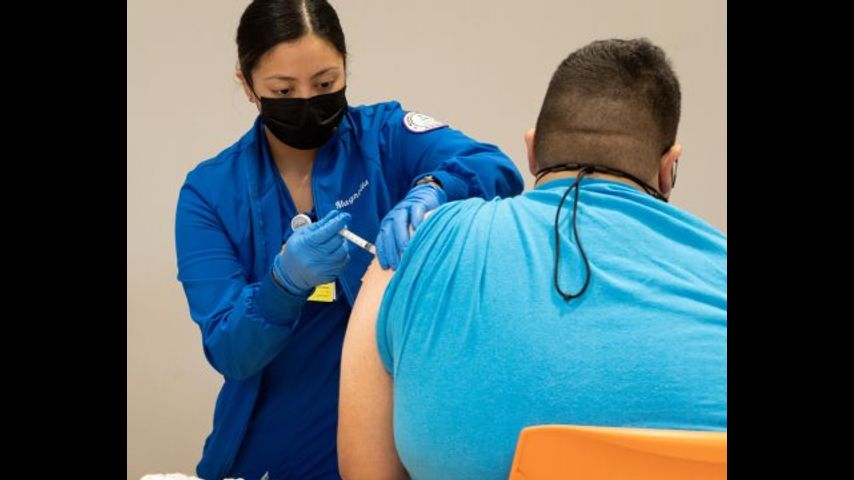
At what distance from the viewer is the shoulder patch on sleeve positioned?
2116 mm

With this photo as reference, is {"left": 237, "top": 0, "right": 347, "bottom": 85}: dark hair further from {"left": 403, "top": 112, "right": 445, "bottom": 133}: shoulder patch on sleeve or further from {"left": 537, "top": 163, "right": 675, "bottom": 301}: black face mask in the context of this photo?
{"left": 537, "top": 163, "right": 675, "bottom": 301}: black face mask

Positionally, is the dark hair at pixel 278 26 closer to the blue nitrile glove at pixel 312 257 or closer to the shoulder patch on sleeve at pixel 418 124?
the shoulder patch on sleeve at pixel 418 124

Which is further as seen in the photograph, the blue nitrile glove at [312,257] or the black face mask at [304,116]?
the black face mask at [304,116]

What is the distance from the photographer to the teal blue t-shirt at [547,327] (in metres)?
1.18

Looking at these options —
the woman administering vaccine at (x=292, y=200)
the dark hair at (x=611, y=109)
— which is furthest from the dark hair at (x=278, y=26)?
the dark hair at (x=611, y=109)

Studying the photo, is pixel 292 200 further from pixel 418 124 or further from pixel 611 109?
pixel 611 109

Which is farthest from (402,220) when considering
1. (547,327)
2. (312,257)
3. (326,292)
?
(547,327)

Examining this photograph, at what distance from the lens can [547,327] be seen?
Result: 1.22m

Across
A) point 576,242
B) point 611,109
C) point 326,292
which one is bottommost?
point 326,292

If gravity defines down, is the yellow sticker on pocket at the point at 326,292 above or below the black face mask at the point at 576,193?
below

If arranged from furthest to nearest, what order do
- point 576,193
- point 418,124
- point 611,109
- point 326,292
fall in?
point 418,124 < point 326,292 < point 611,109 < point 576,193

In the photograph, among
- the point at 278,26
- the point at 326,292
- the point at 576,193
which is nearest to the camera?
the point at 576,193

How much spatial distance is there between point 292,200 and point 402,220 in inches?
18.7
